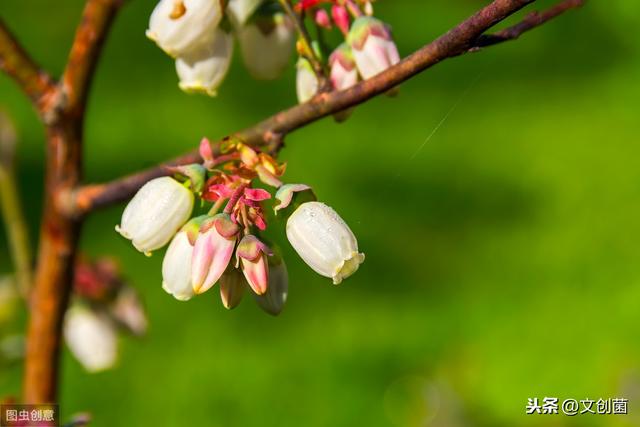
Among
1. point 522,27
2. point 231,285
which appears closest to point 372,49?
point 522,27

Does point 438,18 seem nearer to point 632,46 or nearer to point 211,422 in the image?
point 632,46

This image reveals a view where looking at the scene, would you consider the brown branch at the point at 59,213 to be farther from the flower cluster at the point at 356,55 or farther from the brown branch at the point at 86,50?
the flower cluster at the point at 356,55

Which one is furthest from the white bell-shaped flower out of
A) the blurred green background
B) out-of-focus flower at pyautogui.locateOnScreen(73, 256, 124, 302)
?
the blurred green background

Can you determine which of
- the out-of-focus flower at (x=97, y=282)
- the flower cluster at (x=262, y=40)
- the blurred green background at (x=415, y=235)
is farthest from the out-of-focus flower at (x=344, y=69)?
the blurred green background at (x=415, y=235)

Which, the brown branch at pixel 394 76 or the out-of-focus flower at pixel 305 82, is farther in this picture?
the out-of-focus flower at pixel 305 82

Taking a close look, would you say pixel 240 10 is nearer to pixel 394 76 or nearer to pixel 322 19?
pixel 322 19

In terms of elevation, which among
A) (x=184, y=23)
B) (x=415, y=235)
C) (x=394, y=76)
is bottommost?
(x=394, y=76)
